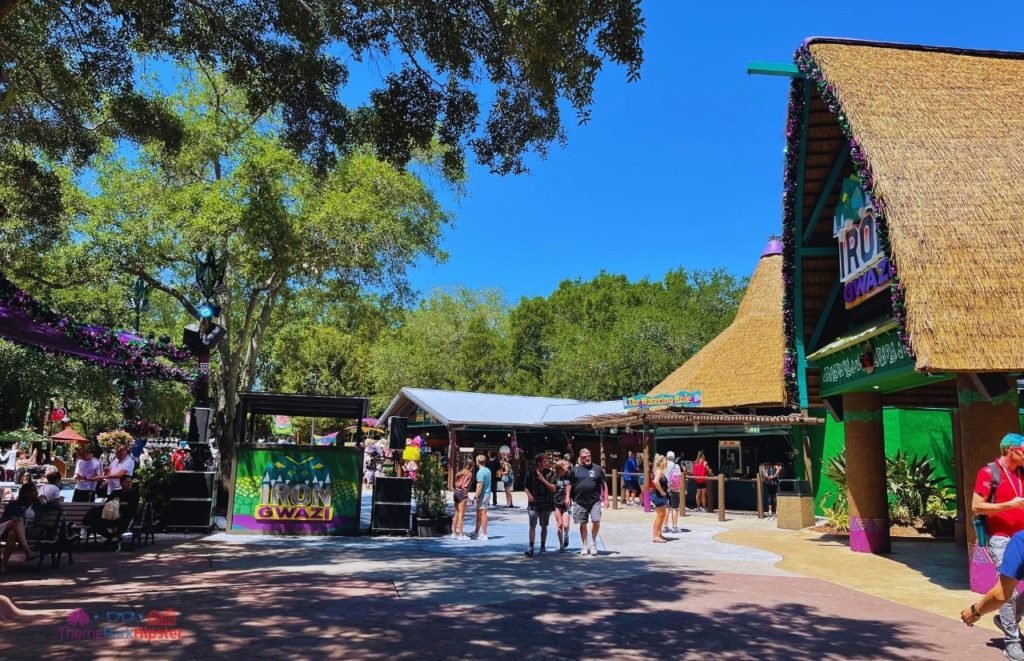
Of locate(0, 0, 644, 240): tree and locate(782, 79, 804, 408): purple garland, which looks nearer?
locate(0, 0, 644, 240): tree

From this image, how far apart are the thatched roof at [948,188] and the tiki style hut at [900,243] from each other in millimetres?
19

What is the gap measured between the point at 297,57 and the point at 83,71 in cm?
325

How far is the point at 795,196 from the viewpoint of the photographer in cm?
1275

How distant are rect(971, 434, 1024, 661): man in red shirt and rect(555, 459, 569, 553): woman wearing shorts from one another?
21.0 feet

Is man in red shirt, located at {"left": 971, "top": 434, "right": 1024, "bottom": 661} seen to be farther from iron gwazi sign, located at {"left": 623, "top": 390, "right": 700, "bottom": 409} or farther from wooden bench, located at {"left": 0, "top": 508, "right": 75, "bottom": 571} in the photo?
iron gwazi sign, located at {"left": 623, "top": 390, "right": 700, "bottom": 409}

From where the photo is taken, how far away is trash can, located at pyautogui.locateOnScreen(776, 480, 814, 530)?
1608 centimetres

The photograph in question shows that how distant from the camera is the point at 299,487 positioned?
1365 centimetres

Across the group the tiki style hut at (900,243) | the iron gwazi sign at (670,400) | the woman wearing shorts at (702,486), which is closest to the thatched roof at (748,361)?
the iron gwazi sign at (670,400)

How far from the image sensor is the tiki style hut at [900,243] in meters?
8.05

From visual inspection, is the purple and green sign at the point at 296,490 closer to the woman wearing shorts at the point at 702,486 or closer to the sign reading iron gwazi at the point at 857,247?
the sign reading iron gwazi at the point at 857,247

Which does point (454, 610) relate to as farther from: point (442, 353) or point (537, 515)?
point (442, 353)

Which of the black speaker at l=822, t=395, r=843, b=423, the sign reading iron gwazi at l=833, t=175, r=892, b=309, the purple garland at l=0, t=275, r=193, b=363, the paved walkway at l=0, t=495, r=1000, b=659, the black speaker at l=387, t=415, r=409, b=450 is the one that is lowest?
the paved walkway at l=0, t=495, r=1000, b=659

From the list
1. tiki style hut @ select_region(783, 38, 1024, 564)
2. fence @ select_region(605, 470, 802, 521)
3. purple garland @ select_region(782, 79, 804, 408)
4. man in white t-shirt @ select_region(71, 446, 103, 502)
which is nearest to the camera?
tiki style hut @ select_region(783, 38, 1024, 564)

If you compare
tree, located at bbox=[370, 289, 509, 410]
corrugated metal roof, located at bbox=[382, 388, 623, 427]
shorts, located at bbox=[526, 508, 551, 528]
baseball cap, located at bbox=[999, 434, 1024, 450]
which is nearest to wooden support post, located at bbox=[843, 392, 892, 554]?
shorts, located at bbox=[526, 508, 551, 528]
